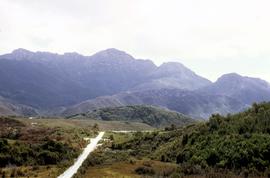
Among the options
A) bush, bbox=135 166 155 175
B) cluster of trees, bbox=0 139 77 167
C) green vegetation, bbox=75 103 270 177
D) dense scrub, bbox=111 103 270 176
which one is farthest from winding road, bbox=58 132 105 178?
bush, bbox=135 166 155 175

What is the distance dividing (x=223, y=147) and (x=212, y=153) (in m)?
2.19

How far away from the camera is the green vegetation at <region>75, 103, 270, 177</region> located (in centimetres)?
6650

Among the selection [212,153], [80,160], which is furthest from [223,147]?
[80,160]

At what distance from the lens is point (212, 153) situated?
244 feet

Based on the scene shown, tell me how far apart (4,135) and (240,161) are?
6583 cm

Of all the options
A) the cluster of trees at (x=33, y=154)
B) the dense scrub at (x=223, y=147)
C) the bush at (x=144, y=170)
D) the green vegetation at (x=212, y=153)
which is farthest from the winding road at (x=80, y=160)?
the bush at (x=144, y=170)

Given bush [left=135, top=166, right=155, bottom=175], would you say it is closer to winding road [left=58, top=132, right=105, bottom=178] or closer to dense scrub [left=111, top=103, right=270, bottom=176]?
dense scrub [left=111, top=103, right=270, bottom=176]

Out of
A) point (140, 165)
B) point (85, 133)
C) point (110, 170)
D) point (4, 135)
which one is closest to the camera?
point (110, 170)

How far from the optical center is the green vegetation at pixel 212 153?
66500mm

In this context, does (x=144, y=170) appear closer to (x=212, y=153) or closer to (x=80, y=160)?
(x=212, y=153)

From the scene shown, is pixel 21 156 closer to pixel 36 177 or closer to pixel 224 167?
pixel 36 177

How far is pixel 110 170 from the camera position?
66625 millimetres

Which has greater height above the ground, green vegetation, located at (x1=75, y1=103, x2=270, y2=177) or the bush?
green vegetation, located at (x1=75, y1=103, x2=270, y2=177)

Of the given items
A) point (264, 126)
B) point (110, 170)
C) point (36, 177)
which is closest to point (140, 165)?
point (110, 170)
